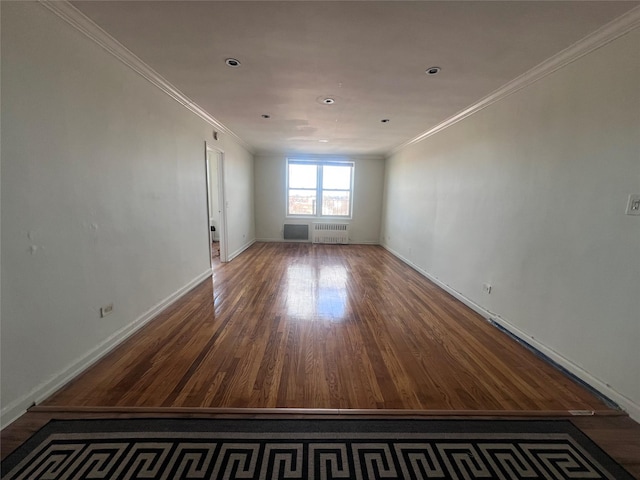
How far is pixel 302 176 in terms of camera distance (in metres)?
7.19

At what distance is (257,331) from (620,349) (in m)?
2.67

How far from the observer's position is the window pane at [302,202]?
7.27m

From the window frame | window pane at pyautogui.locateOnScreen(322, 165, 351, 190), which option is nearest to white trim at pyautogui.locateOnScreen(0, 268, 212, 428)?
the window frame

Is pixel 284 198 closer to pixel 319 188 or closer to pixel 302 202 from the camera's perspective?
pixel 302 202

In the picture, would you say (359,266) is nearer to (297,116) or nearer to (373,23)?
(297,116)

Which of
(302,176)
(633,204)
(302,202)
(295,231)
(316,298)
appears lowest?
(316,298)

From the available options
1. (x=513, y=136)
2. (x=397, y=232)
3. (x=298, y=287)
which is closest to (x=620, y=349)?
(x=513, y=136)

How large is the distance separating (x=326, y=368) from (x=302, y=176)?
5.92m

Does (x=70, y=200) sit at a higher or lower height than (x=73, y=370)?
higher

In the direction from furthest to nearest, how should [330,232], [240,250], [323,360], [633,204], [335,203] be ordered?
[335,203] < [330,232] < [240,250] < [323,360] < [633,204]

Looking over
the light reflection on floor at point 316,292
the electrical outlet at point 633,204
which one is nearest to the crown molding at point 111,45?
the light reflection on floor at point 316,292

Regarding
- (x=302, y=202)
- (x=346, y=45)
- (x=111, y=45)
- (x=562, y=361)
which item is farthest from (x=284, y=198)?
(x=562, y=361)

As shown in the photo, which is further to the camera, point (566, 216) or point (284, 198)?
point (284, 198)

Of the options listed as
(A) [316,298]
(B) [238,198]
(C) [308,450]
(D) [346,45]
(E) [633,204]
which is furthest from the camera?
(B) [238,198]
